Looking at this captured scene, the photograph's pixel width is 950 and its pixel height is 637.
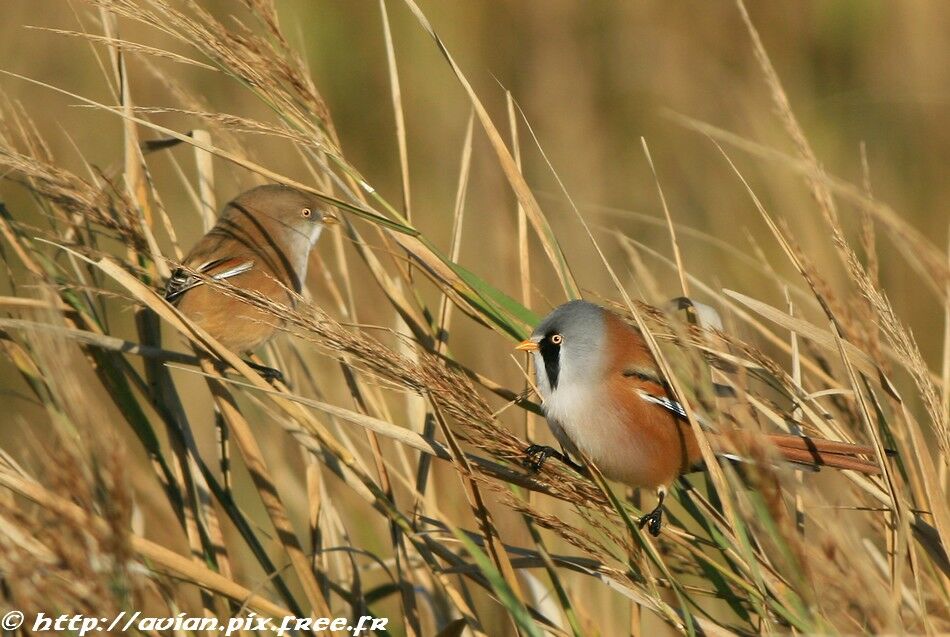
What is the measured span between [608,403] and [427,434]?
0.55 metres

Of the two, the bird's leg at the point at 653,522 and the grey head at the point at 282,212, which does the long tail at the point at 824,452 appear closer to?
the bird's leg at the point at 653,522

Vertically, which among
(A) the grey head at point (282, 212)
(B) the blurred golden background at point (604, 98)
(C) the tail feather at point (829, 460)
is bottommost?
(C) the tail feather at point (829, 460)

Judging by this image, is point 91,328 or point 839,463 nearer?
point 839,463

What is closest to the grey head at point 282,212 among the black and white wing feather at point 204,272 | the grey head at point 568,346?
A: the black and white wing feather at point 204,272

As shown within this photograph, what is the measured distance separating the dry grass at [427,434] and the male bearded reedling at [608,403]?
0.13m

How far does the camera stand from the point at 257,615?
2.92m

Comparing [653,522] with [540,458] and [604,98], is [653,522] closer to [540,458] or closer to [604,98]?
[540,458]

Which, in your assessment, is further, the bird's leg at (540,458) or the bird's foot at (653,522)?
the bird's foot at (653,522)

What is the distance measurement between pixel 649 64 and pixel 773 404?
5.37 m

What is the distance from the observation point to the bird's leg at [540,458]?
9.43 feet

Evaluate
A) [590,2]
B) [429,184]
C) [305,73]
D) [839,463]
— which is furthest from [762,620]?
[590,2]

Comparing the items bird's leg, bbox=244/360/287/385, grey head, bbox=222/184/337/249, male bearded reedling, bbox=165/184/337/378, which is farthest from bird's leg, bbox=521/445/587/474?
grey head, bbox=222/184/337/249

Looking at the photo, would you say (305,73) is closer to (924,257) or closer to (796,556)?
(924,257)

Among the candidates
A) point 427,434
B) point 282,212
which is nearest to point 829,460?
point 427,434
